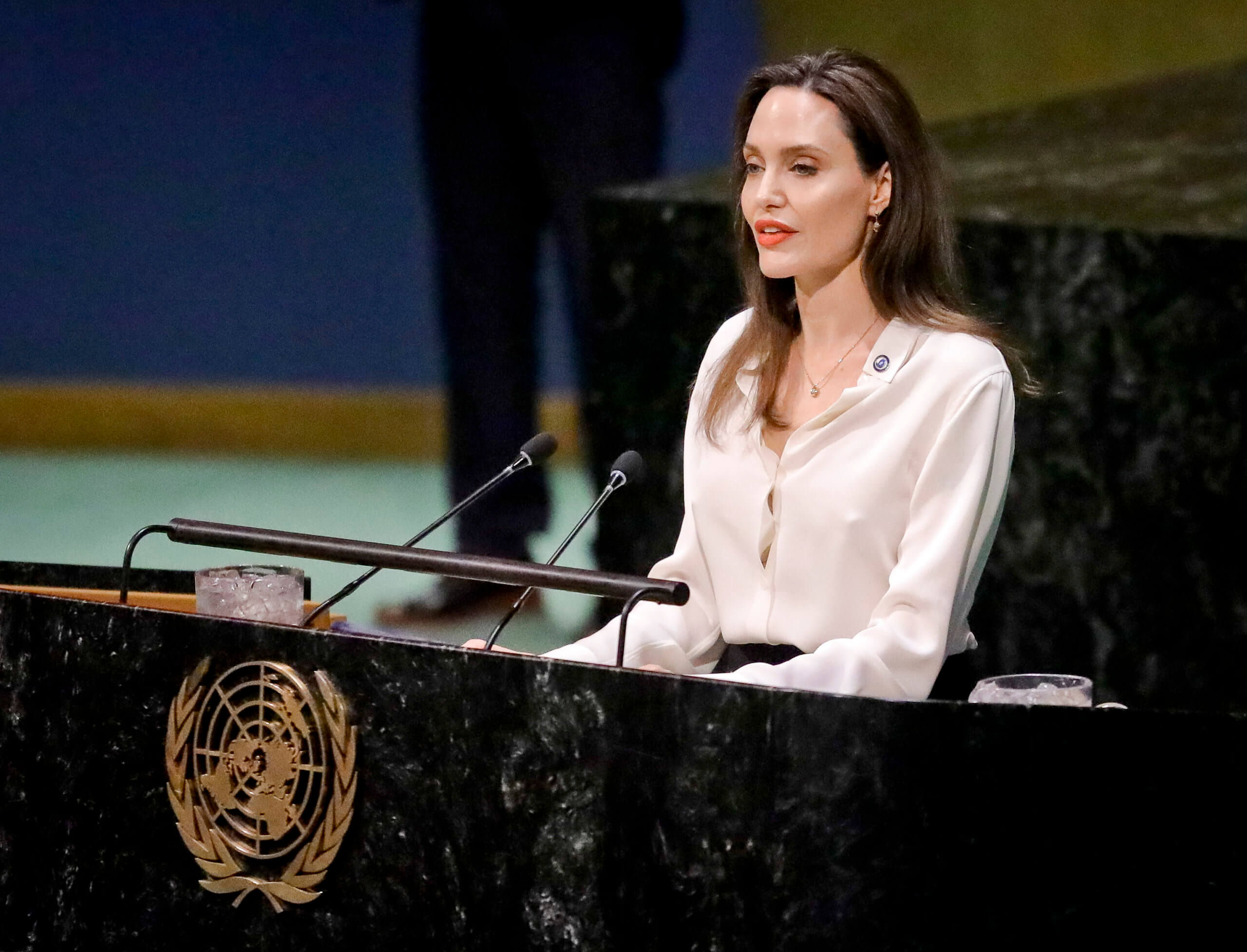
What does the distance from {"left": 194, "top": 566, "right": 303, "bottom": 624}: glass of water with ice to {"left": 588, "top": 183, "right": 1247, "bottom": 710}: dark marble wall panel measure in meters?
1.87

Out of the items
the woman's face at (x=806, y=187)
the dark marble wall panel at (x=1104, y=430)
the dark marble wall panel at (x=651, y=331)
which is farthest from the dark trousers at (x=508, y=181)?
the woman's face at (x=806, y=187)

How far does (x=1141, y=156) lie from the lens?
448cm

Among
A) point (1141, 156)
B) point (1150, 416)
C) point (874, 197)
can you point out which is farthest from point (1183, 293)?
point (874, 197)

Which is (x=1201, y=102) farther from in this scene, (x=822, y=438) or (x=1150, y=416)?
(x=822, y=438)

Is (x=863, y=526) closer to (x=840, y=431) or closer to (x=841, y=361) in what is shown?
(x=840, y=431)

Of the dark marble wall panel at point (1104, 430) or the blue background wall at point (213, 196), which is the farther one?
the blue background wall at point (213, 196)

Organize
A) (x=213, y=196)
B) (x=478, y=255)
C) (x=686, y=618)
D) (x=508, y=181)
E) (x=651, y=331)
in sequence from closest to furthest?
(x=686, y=618) → (x=651, y=331) → (x=508, y=181) → (x=478, y=255) → (x=213, y=196)

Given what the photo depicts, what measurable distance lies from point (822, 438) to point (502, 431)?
335 cm

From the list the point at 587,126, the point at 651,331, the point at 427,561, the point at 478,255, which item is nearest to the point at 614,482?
the point at 427,561

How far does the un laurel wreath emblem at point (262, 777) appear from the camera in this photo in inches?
78.4

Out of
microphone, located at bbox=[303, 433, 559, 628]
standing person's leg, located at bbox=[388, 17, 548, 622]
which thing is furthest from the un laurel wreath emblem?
standing person's leg, located at bbox=[388, 17, 548, 622]

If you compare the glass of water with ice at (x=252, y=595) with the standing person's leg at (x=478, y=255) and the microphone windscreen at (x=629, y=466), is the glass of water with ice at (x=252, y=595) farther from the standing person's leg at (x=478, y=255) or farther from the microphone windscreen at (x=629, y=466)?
the standing person's leg at (x=478, y=255)

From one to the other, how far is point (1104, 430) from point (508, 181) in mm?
2089

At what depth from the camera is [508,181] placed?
5.45 meters
